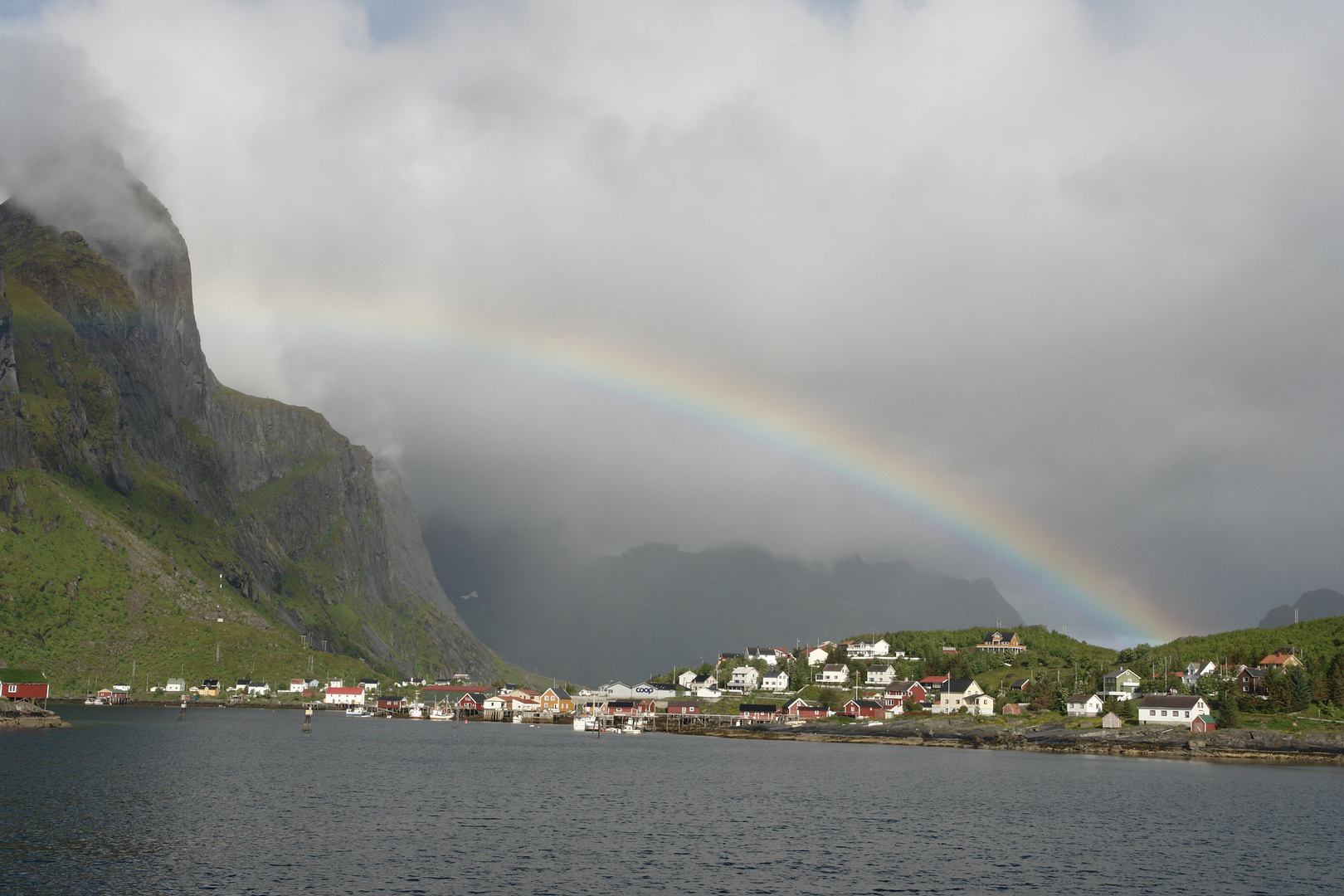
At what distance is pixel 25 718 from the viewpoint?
15525 centimetres

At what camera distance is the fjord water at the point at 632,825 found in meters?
54.2

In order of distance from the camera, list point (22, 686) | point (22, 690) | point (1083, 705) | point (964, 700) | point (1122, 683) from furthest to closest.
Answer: point (964, 700) → point (1122, 683) → point (1083, 705) → point (22, 686) → point (22, 690)

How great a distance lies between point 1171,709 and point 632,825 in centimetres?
12048

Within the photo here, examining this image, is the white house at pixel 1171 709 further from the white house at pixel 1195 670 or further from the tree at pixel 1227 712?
the white house at pixel 1195 670

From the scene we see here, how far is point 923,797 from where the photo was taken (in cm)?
9219

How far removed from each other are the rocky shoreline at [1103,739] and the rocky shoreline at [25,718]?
4309 inches

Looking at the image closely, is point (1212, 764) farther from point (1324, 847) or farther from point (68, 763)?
point (68, 763)

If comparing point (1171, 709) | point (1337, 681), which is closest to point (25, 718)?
point (1171, 709)

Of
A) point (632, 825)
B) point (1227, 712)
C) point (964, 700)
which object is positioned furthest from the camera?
point (964, 700)

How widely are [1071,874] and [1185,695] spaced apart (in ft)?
402

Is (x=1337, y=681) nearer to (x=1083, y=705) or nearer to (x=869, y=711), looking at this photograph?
(x=1083, y=705)

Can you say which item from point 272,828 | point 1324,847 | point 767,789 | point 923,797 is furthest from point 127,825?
point 1324,847

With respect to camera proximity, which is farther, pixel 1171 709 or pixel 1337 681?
pixel 1171 709

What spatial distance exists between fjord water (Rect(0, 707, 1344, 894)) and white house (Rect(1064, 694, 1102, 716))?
50.5 metres
